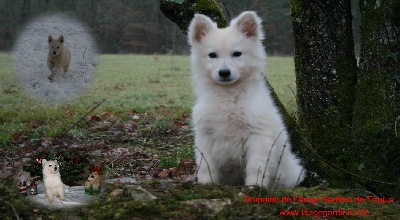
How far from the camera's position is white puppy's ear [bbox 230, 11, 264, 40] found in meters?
4.71

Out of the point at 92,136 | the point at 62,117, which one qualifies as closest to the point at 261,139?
the point at 92,136

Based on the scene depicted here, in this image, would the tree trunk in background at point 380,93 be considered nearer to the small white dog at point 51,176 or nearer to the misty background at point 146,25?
the small white dog at point 51,176

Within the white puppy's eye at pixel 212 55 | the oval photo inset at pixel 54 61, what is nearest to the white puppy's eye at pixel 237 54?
the white puppy's eye at pixel 212 55

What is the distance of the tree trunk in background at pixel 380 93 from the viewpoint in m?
5.34

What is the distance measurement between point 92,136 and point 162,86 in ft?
38.4

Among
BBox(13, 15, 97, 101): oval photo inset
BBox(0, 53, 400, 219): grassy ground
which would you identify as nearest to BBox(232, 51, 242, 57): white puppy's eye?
BBox(0, 53, 400, 219): grassy ground

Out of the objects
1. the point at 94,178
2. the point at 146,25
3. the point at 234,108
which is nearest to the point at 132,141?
the point at 234,108

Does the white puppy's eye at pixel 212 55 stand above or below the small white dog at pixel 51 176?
above

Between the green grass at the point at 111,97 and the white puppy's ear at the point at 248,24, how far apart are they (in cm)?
264

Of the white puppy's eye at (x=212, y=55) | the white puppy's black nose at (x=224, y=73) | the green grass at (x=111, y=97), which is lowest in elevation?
the green grass at (x=111, y=97)

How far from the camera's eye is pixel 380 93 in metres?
5.44

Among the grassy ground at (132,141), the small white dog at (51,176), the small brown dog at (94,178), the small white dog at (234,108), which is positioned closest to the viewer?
the small white dog at (51,176)

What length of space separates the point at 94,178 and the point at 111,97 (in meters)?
13.9

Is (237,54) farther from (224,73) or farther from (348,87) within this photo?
(348,87)
